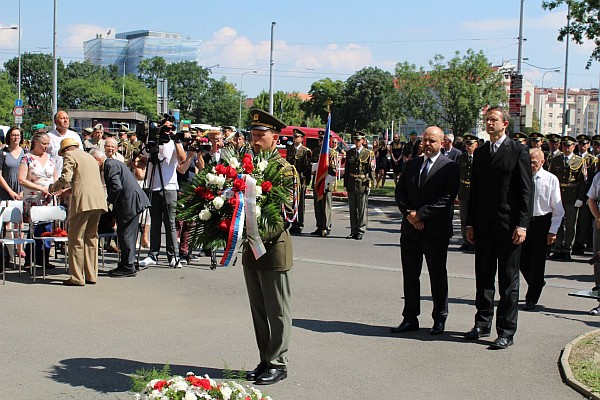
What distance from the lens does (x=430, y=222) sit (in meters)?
7.95

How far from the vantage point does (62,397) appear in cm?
589

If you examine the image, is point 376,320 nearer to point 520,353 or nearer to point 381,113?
point 520,353

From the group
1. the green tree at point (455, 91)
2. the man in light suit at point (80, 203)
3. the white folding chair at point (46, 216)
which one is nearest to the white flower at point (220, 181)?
the man in light suit at point (80, 203)

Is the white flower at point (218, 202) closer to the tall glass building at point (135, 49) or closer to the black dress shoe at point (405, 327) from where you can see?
the black dress shoe at point (405, 327)

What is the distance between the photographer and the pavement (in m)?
6.29

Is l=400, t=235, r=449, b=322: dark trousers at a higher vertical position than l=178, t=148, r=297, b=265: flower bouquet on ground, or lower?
lower

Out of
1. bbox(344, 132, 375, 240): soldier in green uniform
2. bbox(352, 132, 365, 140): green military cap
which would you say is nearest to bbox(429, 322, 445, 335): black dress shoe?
bbox(344, 132, 375, 240): soldier in green uniform

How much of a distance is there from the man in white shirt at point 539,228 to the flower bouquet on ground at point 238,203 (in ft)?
14.4

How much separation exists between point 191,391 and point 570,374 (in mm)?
3738

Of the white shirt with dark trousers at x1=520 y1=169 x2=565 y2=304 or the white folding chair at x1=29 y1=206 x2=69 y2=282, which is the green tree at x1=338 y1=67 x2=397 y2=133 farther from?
the white shirt with dark trousers at x1=520 y1=169 x2=565 y2=304

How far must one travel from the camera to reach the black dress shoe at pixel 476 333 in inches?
308

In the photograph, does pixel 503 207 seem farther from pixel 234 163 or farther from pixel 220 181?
pixel 220 181

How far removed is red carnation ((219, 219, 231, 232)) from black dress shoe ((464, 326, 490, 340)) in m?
3.17

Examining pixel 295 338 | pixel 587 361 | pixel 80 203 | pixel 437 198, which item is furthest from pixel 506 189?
pixel 80 203
